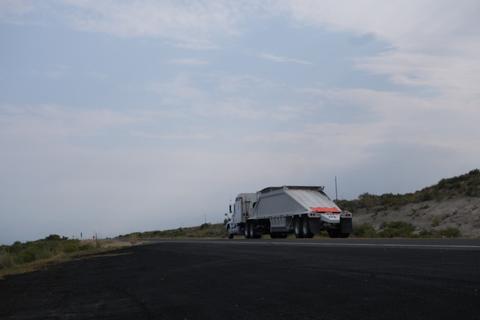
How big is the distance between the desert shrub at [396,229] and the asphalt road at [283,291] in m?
21.2

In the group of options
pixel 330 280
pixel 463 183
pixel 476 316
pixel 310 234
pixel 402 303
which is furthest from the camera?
pixel 463 183

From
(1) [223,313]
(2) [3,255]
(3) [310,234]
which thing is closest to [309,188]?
(3) [310,234]

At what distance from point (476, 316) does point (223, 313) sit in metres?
3.45

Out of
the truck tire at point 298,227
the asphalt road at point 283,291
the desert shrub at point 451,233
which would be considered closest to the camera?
the asphalt road at point 283,291

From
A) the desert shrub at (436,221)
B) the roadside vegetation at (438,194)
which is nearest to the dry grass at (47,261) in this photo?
the desert shrub at (436,221)

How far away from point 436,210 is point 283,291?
35350 millimetres

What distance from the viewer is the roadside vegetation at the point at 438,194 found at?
45438mm

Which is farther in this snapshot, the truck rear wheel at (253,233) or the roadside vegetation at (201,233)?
the roadside vegetation at (201,233)

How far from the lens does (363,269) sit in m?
13.0

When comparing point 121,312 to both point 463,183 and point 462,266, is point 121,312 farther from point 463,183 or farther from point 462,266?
point 463,183

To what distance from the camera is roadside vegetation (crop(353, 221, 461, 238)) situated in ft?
116

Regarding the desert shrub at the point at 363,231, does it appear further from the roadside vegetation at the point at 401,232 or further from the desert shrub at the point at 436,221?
the desert shrub at the point at 436,221

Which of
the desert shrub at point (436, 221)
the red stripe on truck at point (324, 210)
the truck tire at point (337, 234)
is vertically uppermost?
the red stripe on truck at point (324, 210)

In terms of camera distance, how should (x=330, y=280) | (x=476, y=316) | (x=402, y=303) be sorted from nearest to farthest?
(x=476, y=316) → (x=402, y=303) → (x=330, y=280)
